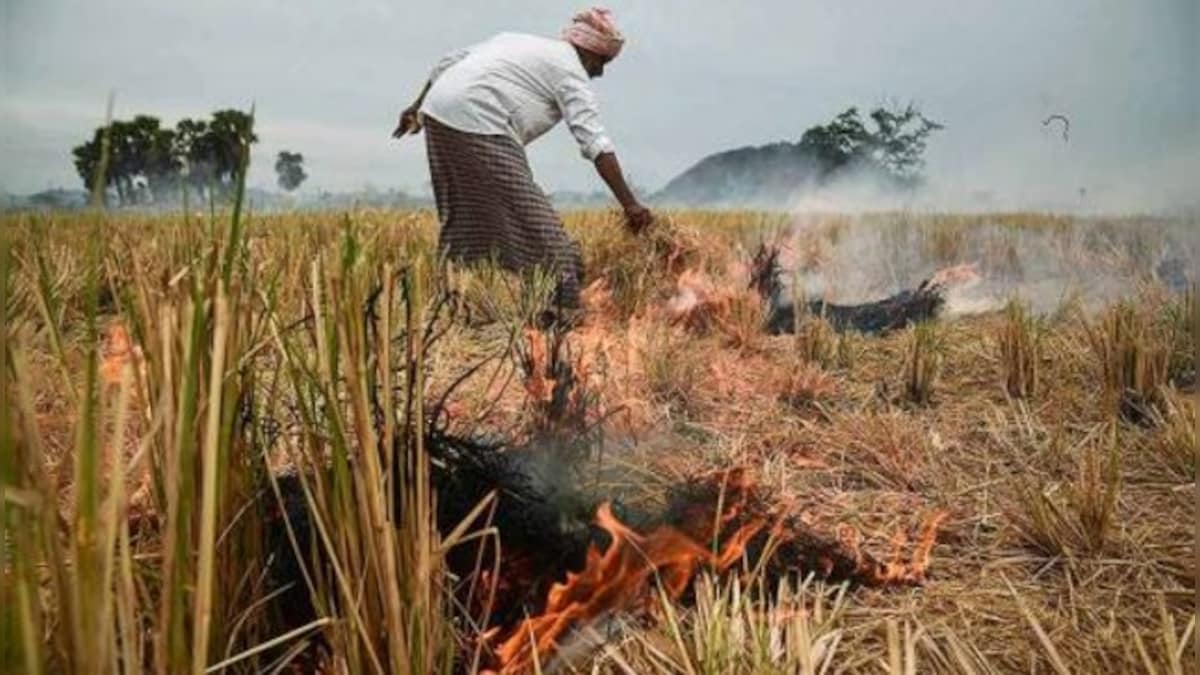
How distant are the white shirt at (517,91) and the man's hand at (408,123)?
477 mm

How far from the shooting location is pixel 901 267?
6109 mm

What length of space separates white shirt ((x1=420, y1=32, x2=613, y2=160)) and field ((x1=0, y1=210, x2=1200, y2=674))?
2.50 ft

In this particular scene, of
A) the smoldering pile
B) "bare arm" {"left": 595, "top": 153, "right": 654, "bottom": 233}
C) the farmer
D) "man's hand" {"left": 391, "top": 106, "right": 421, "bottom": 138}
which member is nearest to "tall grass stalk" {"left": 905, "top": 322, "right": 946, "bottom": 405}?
the smoldering pile

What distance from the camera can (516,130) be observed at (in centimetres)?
400

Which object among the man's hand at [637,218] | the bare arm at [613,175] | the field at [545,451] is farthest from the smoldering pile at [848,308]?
the bare arm at [613,175]

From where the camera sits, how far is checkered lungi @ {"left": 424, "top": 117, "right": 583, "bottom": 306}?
4.00 meters

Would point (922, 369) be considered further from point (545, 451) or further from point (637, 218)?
point (637, 218)

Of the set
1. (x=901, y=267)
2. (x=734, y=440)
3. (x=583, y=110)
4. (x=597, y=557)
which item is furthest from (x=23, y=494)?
(x=901, y=267)

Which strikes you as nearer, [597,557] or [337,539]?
[337,539]

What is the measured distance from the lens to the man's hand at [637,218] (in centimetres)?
403

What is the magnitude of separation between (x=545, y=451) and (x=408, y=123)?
3115 mm

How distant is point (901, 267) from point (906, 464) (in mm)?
4386

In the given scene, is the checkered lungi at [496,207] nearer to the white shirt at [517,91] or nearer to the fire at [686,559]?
the white shirt at [517,91]

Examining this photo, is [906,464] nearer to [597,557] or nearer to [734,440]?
[734,440]
